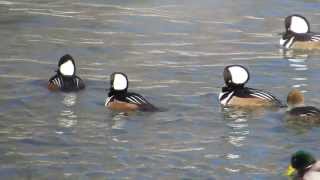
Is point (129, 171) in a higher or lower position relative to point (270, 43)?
lower

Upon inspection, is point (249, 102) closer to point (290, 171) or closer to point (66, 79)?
point (66, 79)

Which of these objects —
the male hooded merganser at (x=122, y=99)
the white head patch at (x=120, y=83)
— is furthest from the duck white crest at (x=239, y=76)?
the white head patch at (x=120, y=83)

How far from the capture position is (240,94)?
49.0 feet

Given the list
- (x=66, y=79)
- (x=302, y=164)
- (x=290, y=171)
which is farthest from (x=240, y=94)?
(x=302, y=164)

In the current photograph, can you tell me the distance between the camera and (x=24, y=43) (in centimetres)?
1955

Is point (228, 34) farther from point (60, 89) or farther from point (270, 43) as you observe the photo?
point (60, 89)

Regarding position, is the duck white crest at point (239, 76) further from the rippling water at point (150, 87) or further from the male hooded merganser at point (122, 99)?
the male hooded merganser at point (122, 99)

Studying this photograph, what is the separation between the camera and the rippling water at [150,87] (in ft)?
39.8

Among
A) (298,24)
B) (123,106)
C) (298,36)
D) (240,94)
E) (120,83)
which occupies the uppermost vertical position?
(298,24)

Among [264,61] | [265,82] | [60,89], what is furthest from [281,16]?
[60,89]

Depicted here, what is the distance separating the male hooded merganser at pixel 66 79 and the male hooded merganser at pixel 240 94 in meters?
2.10

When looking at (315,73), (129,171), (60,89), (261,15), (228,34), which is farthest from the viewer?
(261,15)

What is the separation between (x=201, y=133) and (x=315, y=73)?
4358 mm

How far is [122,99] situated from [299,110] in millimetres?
2284
